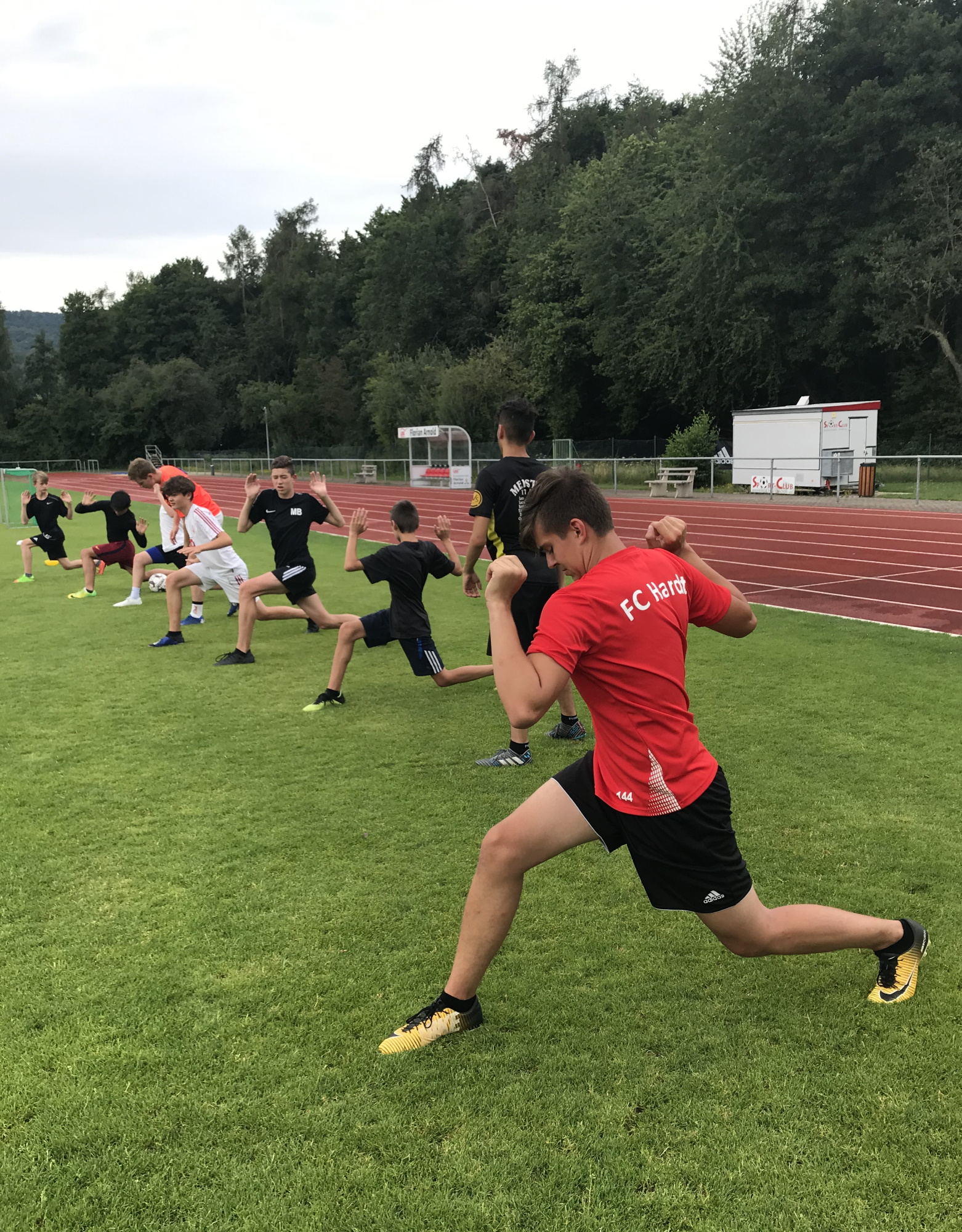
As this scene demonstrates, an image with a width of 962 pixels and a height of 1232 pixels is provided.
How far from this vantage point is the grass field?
95.3 inches

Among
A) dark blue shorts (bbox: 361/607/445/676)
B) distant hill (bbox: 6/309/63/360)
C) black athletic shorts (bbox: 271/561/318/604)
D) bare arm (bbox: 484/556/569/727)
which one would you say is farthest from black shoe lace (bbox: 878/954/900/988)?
distant hill (bbox: 6/309/63/360)

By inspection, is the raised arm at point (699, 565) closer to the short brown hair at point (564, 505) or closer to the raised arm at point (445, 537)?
the short brown hair at point (564, 505)

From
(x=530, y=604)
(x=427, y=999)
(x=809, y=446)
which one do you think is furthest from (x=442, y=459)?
(x=427, y=999)

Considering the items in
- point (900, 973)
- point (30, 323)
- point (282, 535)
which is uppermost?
point (30, 323)

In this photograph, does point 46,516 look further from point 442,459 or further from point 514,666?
point 442,459

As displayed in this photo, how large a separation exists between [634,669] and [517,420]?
10.8 feet

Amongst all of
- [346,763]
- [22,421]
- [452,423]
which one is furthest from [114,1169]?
[22,421]

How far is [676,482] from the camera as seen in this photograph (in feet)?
91.7

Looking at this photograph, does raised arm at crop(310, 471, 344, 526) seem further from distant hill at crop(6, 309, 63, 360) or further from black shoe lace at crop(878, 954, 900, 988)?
distant hill at crop(6, 309, 63, 360)

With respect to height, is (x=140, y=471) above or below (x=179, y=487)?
above

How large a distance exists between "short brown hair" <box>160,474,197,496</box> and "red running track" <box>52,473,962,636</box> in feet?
9.62

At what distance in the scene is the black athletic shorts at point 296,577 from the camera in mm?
8523

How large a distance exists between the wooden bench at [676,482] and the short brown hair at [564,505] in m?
25.7

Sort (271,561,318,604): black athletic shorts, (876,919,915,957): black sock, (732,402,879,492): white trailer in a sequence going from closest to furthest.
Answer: (876,919,915,957): black sock, (271,561,318,604): black athletic shorts, (732,402,879,492): white trailer
